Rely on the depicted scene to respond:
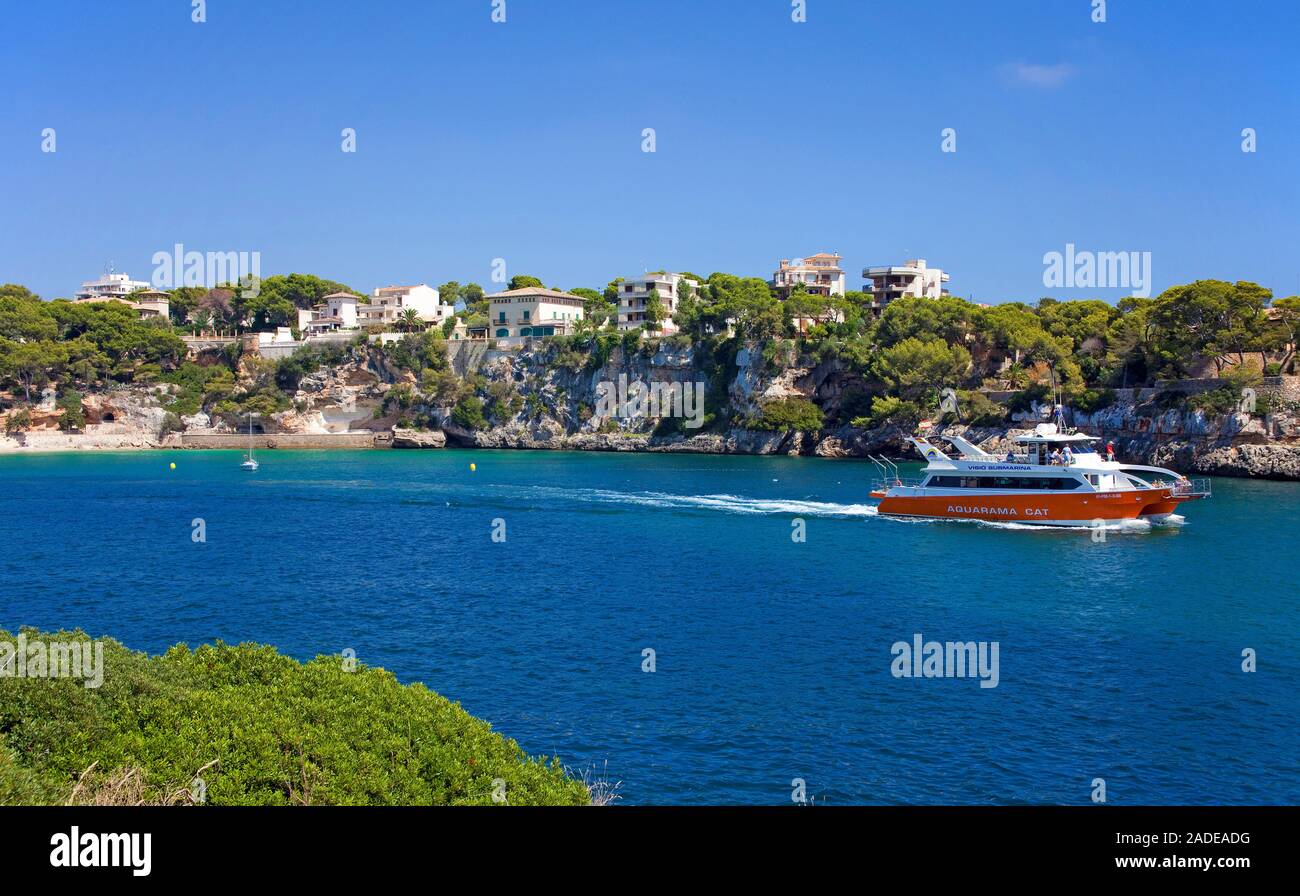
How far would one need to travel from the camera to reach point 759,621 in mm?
28766

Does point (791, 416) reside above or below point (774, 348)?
below

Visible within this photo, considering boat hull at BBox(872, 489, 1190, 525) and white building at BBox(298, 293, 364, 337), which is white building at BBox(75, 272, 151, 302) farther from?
boat hull at BBox(872, 489, 1190, 525)

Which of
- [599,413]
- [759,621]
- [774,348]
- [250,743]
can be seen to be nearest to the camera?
[250,743]

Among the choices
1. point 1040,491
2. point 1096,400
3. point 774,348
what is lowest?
point 1040,491

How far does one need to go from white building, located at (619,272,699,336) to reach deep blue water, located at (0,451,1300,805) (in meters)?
57.9

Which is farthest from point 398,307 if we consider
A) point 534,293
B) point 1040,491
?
point 1040,491

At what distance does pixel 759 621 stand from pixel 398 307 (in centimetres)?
10898

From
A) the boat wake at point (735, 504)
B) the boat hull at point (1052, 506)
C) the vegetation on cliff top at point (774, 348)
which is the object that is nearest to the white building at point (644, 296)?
the vegetation on cliff top at point (774, 348)

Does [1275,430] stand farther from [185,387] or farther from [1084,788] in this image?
[185,387]

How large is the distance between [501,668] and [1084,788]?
12.9 metres

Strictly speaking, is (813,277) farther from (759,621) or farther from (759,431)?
(759,621)

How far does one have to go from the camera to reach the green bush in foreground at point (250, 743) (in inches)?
451

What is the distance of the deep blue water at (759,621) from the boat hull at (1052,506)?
1257 millimetres
